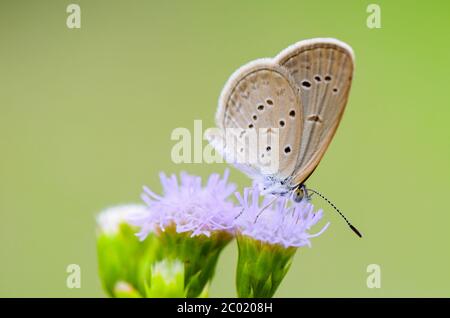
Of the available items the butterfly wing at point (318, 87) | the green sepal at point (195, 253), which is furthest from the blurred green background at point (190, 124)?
the butterfly wing at point (318, 87)

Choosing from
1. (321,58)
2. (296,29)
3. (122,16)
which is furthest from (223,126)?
(122,16)

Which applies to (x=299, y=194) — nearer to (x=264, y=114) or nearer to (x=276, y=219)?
(x=276, y=219)

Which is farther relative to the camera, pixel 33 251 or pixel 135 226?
pixel 33 251

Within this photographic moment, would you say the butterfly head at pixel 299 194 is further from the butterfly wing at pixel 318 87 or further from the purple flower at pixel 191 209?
the purple flower at pixel 191 209

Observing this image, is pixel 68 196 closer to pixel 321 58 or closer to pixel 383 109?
pixel 383 109

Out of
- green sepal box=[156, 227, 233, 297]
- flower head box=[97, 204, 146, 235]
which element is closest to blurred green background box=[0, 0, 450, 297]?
flower head box=[97, 204, 146, 235]

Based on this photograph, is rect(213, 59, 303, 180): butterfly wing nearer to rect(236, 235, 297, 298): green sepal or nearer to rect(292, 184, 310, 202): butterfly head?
rect(292, 184, 310, 202): butterfly head
